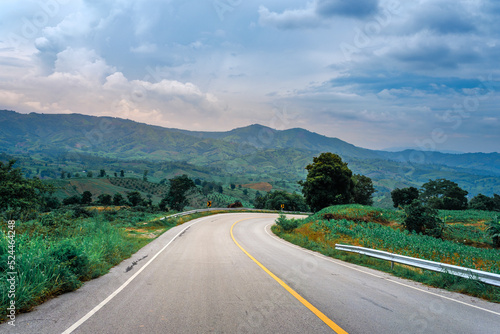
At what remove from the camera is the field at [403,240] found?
476 inches

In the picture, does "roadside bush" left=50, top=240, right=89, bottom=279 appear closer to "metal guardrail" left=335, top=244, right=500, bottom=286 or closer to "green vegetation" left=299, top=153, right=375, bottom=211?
Answer: "metal guardrail" left=335, top=244, right=500, bottom=286

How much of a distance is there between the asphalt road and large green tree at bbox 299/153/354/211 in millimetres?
36802

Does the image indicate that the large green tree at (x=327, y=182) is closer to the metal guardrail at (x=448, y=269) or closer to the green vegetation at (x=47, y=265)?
the metal guardrail at (x=448, y=269)

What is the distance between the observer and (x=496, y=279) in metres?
7.20

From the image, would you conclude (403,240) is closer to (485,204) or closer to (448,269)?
(448,269)

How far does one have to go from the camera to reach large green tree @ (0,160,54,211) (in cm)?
2709

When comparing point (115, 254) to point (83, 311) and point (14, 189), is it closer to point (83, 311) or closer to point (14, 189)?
point (83, 311)

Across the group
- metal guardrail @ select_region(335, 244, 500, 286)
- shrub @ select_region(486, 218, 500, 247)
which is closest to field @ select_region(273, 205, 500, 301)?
metal guardrail @ select_region(335, 244, 500, 286)

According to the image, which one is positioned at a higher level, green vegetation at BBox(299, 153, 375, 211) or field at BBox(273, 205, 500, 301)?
green vegetation at BBox(299, 153, 375, 211)

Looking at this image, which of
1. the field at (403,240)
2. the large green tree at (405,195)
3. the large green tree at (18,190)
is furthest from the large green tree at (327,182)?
the large green tree at (18,190)

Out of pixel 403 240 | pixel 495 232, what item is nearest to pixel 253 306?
pixel 403 240

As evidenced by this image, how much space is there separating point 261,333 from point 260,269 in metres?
5.34

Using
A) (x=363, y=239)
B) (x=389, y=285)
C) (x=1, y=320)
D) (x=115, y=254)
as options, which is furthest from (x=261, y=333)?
(x=363, y=239)

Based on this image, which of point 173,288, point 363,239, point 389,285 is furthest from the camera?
point 363,239
